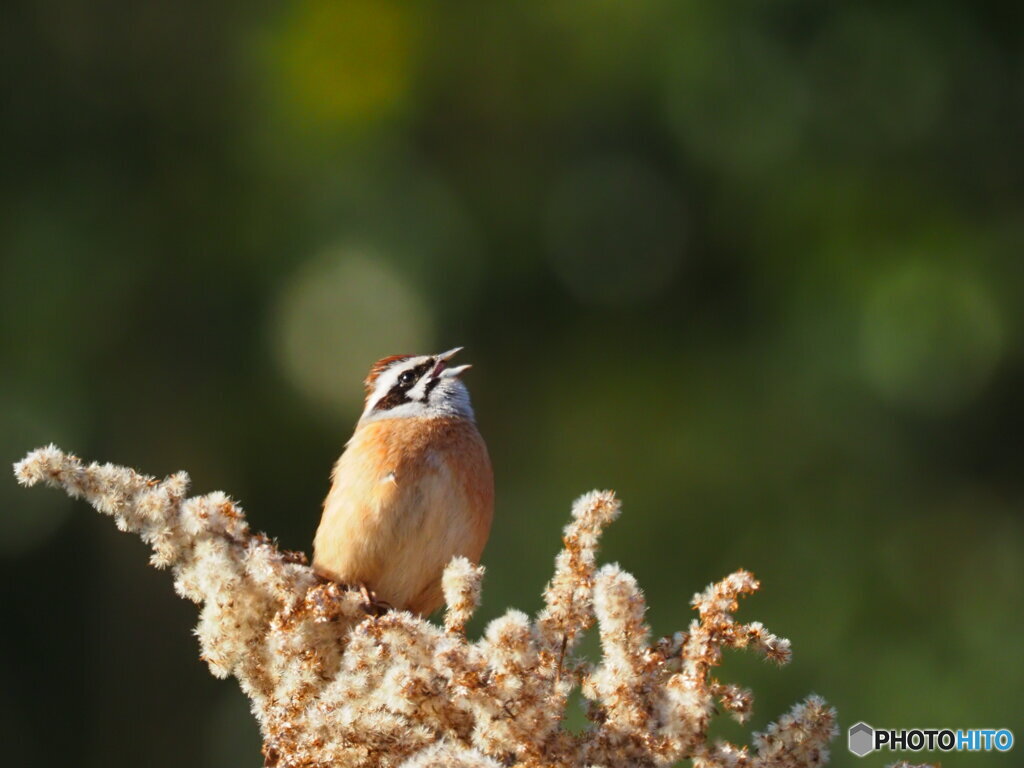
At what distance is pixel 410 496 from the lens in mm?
3867

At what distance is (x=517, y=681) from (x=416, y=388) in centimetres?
221

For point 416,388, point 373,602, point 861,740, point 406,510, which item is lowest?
point 373,602

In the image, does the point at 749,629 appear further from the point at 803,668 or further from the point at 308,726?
the point at 803,668

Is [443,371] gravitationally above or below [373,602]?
above

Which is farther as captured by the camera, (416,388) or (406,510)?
(416,388)

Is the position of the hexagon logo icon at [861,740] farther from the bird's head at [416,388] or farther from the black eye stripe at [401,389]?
→ the black eye stripe at [401,389]

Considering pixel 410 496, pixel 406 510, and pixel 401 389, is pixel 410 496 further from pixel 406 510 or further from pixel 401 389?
pixel 401 389

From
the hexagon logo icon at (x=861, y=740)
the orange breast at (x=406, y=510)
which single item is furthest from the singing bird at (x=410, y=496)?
the hexagon logo icon at (x=861, y=740)

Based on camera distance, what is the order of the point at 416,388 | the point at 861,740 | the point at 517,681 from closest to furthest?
the point at 517,681, the point at 861,740, the point at 416,388

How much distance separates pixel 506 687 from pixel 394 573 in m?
1.74

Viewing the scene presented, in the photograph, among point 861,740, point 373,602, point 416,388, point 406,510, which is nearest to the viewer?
point 373,602

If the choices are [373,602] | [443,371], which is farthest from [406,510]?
[443,371]

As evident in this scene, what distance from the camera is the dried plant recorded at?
2.09 meters

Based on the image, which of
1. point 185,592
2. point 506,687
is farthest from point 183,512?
point 506,687
